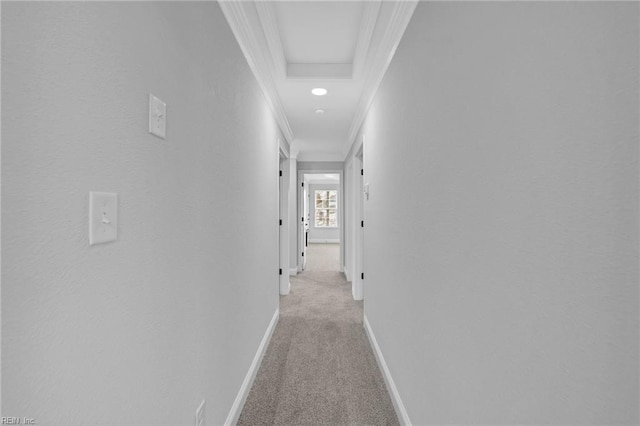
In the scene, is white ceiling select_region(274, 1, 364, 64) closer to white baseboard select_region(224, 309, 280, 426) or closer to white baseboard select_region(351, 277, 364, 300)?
white baseboard select_region(224, 309, 280, 426)


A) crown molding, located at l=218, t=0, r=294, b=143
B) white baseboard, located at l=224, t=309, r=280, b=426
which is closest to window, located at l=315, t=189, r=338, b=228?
crown molding, located at l=218, t=0, r=294, b=143

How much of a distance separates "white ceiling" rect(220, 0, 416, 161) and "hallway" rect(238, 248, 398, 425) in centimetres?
217

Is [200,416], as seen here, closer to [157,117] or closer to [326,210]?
[157,117]

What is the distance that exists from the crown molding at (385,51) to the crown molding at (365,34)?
0.22 ft

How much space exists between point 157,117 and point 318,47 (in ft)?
6.12

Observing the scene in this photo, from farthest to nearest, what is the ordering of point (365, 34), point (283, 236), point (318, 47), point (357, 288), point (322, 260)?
point (322, 260), point (283, 236), point (357, 288), point (318, 47), point (365, 34)

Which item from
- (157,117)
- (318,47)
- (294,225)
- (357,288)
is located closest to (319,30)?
(318,47)

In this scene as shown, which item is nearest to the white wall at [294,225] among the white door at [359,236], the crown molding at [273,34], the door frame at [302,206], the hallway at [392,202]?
the door frame at [302,206]

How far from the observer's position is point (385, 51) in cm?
200

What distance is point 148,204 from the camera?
922 millimetres

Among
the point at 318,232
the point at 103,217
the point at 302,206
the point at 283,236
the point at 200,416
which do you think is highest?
the point at 302,206

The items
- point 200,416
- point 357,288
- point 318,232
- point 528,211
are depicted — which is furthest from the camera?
point 318,232

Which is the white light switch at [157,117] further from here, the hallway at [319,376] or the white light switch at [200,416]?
the hallway at [319,376]

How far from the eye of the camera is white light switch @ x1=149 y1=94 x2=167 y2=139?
92 centimetres
